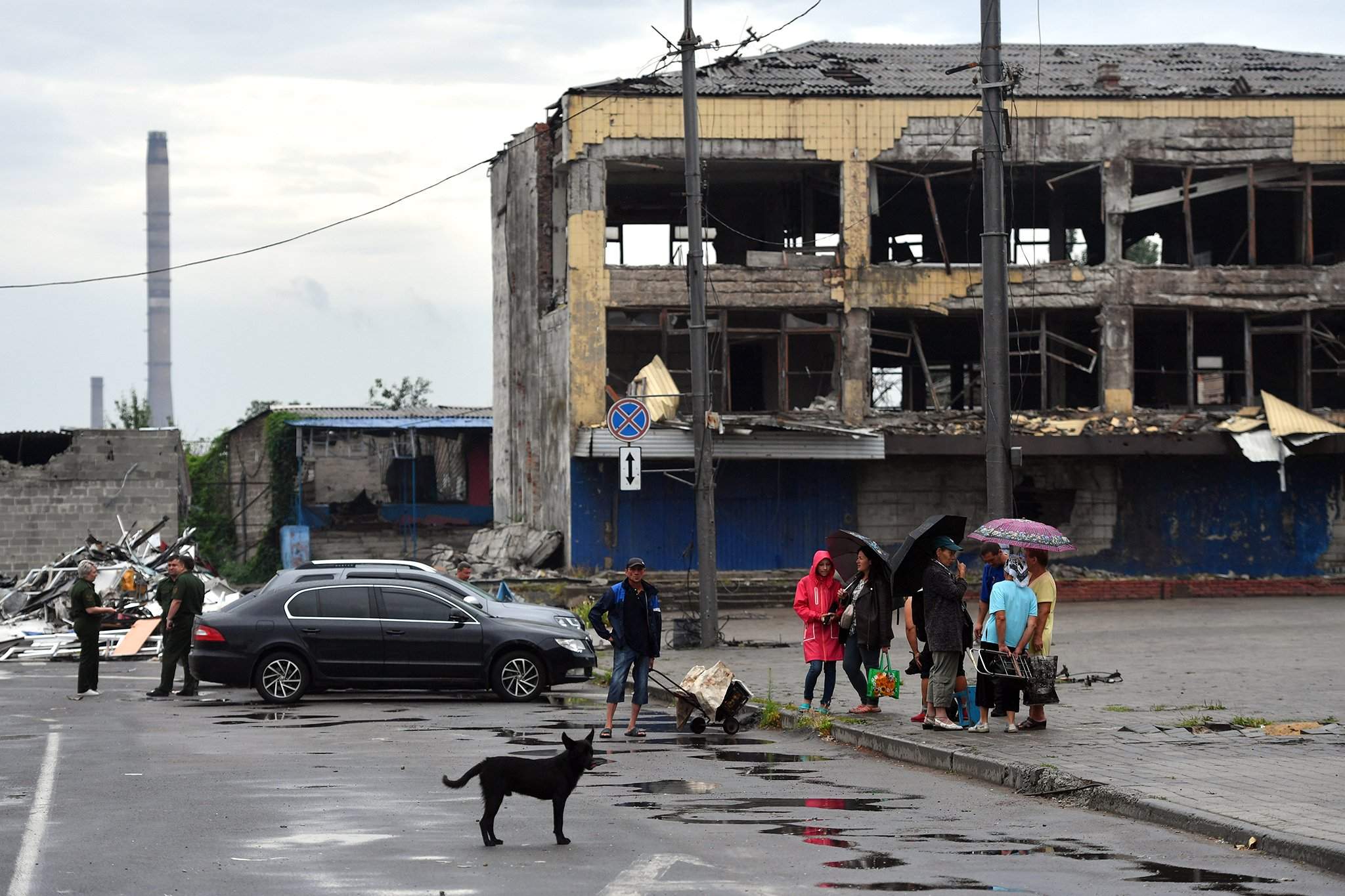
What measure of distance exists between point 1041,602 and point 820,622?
2378mm

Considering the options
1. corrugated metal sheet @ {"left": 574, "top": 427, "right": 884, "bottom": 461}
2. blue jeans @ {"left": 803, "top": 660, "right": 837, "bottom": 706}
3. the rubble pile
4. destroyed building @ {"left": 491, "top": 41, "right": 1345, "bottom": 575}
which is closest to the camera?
blue jeans @ {"left": 803, "top": 660, "right": 837, "bottom": 706}

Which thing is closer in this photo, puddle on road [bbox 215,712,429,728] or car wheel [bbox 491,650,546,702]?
puddle on road [bbox 215,712,429,728]

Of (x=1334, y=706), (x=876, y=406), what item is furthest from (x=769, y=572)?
(x=1334, y=706)

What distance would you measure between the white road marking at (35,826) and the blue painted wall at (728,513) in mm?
21617

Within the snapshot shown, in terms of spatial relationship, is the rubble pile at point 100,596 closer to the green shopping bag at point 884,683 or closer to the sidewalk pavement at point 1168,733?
the sidewalk pavement at point 1168,733

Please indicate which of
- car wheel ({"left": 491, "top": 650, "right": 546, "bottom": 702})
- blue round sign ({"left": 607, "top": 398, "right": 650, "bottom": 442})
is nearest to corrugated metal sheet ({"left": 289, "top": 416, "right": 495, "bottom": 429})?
blue round sign ({"left": 607, "top": 398, "right": 650, "bottom": 442})

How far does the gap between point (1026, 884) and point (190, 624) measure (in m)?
14.6

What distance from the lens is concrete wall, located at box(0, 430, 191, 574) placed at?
1591 inches

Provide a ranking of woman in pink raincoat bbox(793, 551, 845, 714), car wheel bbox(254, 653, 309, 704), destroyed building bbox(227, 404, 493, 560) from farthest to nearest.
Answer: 1. destroyed building bbox(227, 404, 493, 560)
2. car wheel bbox(254, 653, 309, 704)
3. woman in pink raincoat bbox(793, 551, 845, 714)

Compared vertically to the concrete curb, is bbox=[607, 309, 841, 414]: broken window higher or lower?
higher

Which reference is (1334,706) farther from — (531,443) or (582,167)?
(531,443)

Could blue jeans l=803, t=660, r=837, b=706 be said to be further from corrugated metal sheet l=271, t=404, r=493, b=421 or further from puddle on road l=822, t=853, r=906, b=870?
corrugated metal sheet l=271, t=404, r=493, b=421

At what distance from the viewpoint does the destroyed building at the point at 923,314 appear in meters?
35.1

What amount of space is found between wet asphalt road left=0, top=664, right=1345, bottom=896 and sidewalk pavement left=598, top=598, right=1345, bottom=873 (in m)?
0.24
